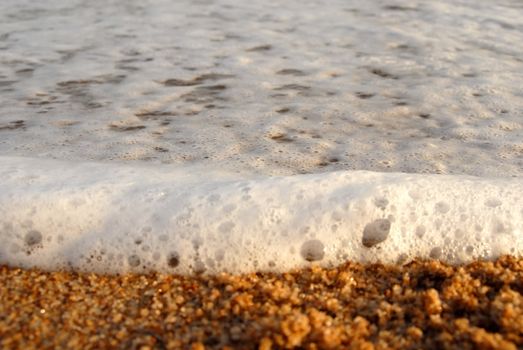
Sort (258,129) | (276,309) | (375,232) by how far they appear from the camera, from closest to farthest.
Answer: (276,309), (375,232), (258,129)

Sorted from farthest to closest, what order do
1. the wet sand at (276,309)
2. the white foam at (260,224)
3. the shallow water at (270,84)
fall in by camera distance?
the shallow water at (270,84)
the white foam at (260,224)
the wet sand at (276,309)

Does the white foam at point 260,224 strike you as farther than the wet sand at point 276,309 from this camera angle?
Yes

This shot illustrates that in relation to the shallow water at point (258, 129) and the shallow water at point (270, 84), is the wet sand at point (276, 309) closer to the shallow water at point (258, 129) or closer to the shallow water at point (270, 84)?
the shallow water at point (258, 129)

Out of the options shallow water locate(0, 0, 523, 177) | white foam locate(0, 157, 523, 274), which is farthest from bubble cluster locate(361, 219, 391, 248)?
shallow water locate(0, 0, 523, 177)

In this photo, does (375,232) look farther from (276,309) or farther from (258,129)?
(258,129)

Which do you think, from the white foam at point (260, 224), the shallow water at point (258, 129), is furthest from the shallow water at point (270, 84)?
the white foam at point (260, 224)

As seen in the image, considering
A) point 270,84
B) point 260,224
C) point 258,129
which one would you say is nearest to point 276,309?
point 260,224

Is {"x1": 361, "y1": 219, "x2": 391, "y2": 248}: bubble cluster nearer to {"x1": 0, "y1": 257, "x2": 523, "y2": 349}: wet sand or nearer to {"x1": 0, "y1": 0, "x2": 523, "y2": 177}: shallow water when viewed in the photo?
{"x1": 0, "y1": 257, "x2": 523, "y2": 349}: wet sand

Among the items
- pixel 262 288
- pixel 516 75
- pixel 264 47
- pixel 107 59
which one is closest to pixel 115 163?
pixel 262 288
